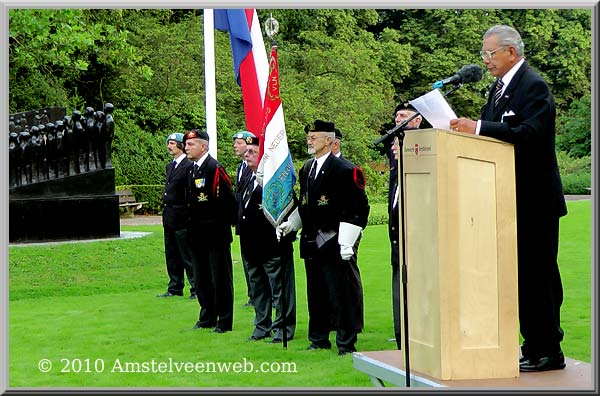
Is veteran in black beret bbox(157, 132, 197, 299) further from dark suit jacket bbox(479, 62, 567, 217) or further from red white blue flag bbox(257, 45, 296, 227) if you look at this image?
dark suit jacket bbox(479, 62, 567, 217)

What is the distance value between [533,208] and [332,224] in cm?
244

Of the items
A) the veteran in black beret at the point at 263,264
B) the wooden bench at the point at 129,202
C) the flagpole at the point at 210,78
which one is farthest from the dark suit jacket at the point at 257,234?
the wooden bench at the point at 129,202

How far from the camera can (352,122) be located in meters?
19.1

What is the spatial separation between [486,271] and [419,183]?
1.79 ft

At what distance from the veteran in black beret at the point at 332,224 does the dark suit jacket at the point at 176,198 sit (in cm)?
396

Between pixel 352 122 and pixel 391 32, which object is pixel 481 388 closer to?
pixel 352 122

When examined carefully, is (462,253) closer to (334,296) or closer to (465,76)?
(465,76)

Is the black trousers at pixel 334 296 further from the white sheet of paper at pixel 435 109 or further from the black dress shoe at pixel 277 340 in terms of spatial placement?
the white sheet of paper at pixel 435 109

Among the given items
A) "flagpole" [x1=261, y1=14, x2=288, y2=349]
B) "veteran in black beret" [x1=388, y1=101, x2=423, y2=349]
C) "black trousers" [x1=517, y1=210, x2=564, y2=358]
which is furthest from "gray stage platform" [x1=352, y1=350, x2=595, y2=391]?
"flagpole" [x1=261, y1=14, x2=288, y2=349]

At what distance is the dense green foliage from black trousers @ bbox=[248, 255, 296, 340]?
329 inches

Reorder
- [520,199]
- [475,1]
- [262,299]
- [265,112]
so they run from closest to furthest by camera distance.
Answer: [520,199]
[475,1]
[265,112]
[262,299]

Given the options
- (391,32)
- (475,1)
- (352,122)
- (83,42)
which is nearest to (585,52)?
(391,32)

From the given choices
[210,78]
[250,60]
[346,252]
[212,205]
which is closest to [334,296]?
[346,252]

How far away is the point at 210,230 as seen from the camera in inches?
356
